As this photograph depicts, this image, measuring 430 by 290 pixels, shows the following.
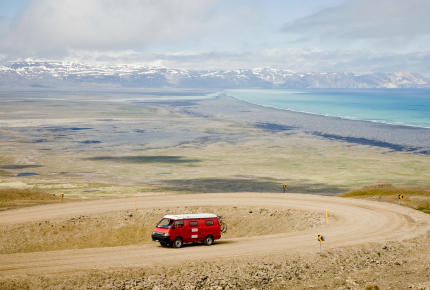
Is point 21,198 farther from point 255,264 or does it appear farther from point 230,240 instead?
point 255,264

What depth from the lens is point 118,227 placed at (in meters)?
49.0

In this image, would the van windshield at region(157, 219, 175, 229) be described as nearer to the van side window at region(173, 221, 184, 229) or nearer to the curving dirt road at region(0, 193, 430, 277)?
the van side window at region(173, 221, 184, 229)

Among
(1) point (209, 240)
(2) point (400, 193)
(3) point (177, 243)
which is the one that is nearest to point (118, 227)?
(3) point (177, 243)

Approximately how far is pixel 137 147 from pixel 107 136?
28.4 m

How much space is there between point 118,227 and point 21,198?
2205 centimetres

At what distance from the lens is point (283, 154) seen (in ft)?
411

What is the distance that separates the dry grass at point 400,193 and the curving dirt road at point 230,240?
4.28 meters

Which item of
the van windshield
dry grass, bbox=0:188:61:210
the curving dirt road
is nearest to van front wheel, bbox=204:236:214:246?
the curving dirt road

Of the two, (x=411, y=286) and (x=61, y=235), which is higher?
(x=411, y=286)

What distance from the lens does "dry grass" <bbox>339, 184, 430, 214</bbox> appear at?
5733 cm

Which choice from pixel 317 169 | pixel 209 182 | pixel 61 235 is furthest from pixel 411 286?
pixel 317 169

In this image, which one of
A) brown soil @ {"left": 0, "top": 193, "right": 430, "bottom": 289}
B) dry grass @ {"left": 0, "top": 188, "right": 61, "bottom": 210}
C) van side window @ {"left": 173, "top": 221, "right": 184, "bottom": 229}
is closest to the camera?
brown soil @ {"left": 0, "top": 193, "right": 430, "bottom": 289}

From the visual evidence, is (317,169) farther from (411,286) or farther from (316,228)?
(411,286)

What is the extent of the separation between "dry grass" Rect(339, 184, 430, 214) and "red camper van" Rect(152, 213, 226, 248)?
102 feet
